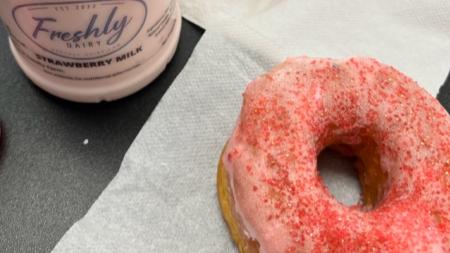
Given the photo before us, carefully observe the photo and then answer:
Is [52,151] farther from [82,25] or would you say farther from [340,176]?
[340,176]

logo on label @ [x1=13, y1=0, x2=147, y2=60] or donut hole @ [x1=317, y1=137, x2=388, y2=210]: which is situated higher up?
logo on label @ [x1=13, y1=0, x2=147, y2=60]

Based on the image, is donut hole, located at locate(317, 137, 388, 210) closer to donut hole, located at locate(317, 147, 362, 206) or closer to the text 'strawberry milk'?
donut hole, located at locate(317, 147, 362, 206)

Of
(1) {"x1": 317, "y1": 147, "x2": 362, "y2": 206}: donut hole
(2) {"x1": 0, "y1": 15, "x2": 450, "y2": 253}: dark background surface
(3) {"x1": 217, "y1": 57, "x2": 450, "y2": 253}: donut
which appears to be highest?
(3) {"x1": 217, "y1": 57, "x2": 450, "y2": 253}: donut

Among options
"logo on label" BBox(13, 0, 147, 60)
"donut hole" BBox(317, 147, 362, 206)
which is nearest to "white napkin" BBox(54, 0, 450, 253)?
"donut hole" BBox(317, 147, 362, 206)

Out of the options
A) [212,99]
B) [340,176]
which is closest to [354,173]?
[340,176]

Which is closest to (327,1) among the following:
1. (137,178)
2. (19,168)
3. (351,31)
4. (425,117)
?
(351,31)

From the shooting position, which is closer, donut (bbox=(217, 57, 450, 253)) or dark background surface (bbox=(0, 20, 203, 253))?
donut (bbox=(217, 57, 450, 253))
